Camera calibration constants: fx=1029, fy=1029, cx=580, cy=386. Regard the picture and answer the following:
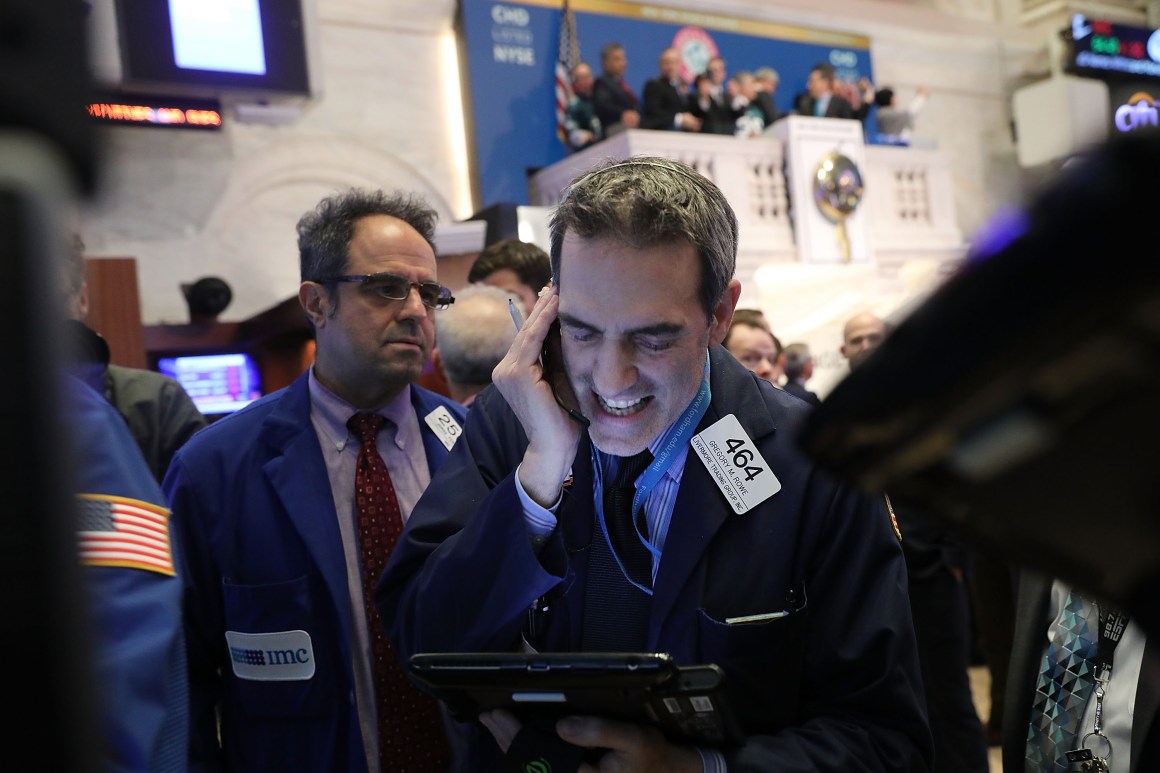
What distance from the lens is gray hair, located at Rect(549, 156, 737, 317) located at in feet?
5.57

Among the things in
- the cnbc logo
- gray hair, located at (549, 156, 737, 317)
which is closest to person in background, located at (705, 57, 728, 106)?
the cnbc logo

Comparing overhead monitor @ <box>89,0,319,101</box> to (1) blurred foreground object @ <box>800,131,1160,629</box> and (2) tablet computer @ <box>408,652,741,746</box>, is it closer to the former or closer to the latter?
(2) tablet computer @ <box>408,652,741,746</box>

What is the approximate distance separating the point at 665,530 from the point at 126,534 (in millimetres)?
978

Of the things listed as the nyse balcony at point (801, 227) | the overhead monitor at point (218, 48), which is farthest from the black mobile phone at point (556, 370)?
the nyse balcony at point (801, 227)

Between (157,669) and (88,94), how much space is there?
576mm

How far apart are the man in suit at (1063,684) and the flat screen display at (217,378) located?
6.02m

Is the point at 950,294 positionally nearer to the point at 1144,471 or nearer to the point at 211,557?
the point at 1144,471

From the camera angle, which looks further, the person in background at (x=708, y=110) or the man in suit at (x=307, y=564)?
the person in background at (x=708, y=110)

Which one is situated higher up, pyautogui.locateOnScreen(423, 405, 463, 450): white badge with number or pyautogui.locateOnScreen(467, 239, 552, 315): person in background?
pyautogui.locateOnScreen(467, 239, 552, 315): person in background

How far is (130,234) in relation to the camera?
8.59 metres

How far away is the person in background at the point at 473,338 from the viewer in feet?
10.5

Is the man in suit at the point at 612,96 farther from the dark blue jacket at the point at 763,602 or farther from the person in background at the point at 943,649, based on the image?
the dark blue jacket at the point at 763,602

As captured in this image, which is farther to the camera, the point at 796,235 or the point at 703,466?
the point at 796,235

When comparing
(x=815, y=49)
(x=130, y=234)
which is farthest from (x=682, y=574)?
(x=815, y=49)
